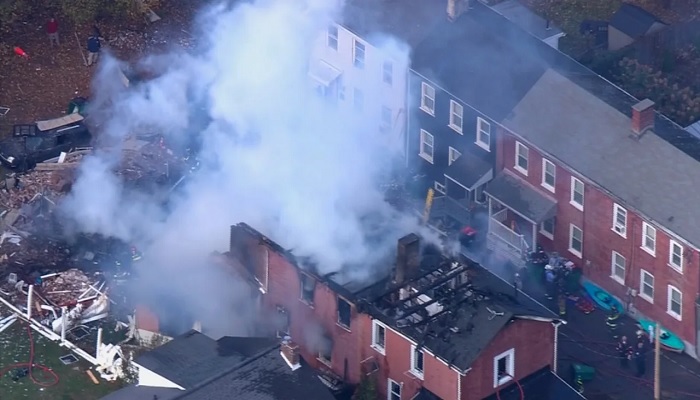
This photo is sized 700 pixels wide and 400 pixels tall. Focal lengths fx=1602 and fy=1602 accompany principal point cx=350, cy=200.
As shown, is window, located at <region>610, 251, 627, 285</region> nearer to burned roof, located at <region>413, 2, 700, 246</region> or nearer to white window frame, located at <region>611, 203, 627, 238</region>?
white window frame, located at <region>611, 203, 627, 238</region>

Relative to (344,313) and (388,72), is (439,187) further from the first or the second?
(344,313)

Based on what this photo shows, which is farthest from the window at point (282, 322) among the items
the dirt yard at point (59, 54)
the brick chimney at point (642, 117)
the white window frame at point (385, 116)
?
the dirt yard at point (59, 54)

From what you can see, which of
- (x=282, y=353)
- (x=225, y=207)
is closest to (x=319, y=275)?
(x=282, y=353)

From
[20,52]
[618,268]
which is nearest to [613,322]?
[618,268]

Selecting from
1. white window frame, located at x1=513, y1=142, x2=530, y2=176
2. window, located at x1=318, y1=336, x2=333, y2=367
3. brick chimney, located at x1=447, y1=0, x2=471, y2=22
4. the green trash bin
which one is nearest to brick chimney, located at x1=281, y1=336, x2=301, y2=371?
window, located at x1=318, y1=336, x2=333, y2=367

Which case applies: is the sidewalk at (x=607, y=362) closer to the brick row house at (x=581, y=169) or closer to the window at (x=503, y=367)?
the brick row house at (x=581, y=169)
